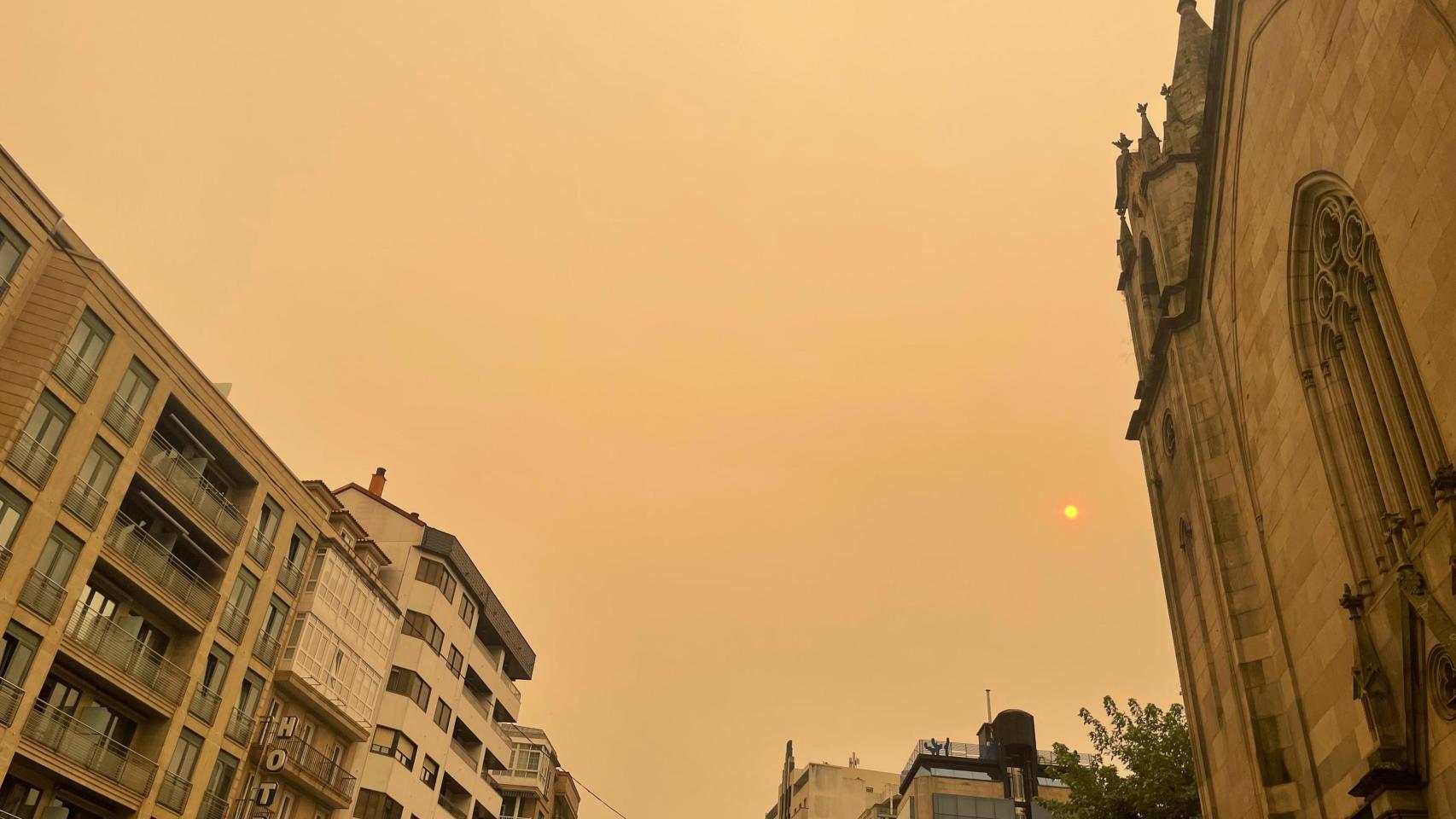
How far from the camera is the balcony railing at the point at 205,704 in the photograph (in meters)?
35.6

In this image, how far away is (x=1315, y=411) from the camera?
16.8 meters

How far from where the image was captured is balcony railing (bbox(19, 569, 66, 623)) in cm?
2908

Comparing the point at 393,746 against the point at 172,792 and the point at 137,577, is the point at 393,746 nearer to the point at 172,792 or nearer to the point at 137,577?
the point at 172,792

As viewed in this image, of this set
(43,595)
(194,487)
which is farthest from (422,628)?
(43,595)

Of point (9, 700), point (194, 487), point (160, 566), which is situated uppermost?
point (194, 487)

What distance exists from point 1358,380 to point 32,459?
3062cm

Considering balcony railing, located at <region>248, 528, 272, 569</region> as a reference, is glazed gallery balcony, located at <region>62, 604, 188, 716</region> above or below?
below

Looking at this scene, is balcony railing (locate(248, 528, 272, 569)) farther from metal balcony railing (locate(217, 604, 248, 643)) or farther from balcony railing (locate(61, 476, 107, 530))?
A: balcony railing (locate(61, 476, 107, 530))

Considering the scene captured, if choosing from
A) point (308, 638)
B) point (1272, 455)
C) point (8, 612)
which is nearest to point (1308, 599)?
point (1272, 455)

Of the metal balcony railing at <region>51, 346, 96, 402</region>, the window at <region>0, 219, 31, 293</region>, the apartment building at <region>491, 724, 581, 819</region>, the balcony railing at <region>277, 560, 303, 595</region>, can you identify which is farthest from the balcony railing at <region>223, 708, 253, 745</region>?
the apartment building at <region>491, 724, 581, 819</region>

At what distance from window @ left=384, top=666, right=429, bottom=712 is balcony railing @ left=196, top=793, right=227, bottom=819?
38.3 ft

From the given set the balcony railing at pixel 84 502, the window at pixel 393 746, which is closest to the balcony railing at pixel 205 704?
the balcony railing at pixel 84 502

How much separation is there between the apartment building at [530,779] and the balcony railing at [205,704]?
28.5m

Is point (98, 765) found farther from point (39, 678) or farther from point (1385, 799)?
point (1385, 799)
